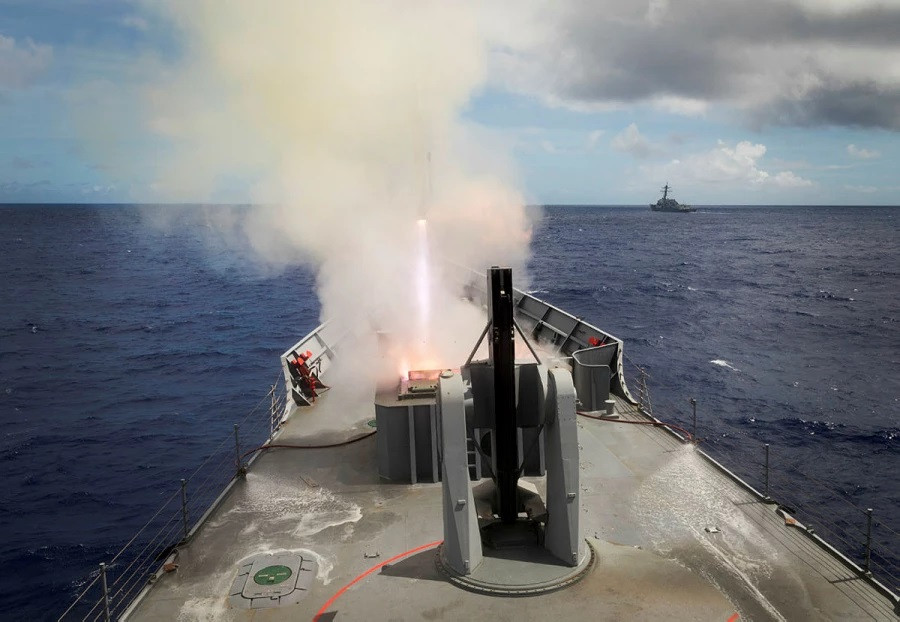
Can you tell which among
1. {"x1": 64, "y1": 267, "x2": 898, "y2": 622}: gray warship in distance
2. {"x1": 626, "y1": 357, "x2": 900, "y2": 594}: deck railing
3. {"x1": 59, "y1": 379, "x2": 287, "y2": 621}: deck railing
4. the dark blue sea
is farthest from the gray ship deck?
the dark blue sea

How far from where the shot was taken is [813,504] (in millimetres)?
18891

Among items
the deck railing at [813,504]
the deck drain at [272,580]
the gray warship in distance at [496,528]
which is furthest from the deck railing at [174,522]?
the deck railing at [813,504]

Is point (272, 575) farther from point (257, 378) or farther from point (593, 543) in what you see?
point (257, 378)

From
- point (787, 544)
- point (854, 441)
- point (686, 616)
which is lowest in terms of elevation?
point (854, 441)

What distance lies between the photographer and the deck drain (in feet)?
28.4

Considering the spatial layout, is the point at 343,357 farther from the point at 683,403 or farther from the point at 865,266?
the point at 865,266

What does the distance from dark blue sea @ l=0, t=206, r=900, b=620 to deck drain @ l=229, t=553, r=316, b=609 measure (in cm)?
773

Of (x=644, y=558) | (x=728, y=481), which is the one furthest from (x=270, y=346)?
(x=644, y=558)

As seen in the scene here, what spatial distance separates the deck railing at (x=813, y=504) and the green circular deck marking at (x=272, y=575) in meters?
8.41

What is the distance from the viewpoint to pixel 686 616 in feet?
21.1

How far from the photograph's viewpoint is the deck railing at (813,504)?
52.0ft

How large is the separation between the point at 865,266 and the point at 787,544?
8034 centimetres

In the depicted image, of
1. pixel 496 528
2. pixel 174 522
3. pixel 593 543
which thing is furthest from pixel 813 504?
pixel 174 522

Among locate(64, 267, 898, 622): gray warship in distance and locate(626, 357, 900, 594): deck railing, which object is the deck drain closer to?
locate(64, 267, 898, 622): gray warship in distance
